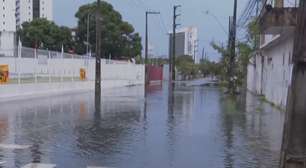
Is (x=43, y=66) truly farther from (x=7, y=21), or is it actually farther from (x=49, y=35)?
(x=7, y=21)

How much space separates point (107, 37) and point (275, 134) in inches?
2508

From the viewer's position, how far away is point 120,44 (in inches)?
3118

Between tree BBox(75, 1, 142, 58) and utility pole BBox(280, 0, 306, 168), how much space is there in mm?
70466

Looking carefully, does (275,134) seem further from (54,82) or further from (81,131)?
(54,82)

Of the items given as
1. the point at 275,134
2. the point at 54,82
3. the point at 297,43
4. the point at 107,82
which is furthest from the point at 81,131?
the point at 107,82

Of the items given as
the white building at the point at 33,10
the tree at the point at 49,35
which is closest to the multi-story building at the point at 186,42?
the white building at the point at 33,10

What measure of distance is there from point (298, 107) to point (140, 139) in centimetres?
721

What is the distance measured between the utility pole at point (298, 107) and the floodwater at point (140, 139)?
3.60 meters

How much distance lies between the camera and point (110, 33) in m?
76.1

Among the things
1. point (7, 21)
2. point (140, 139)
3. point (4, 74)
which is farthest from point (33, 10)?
point (140, 139)

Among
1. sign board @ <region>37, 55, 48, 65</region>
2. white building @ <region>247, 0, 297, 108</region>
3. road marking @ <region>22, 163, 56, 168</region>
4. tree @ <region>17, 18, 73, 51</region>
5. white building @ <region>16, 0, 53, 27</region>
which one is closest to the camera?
road marking @ <region>22, 163, 56, 168</region>

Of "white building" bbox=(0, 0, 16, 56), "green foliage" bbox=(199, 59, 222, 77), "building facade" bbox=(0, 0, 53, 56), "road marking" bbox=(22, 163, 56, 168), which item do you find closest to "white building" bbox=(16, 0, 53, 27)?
"building facade" bbox=(0, 0, 53, 56)

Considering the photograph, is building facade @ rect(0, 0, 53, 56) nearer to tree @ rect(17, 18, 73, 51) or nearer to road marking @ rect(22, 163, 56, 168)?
tree @ rect(17, 18, 73, 51)

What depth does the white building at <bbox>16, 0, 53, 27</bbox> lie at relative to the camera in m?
116
